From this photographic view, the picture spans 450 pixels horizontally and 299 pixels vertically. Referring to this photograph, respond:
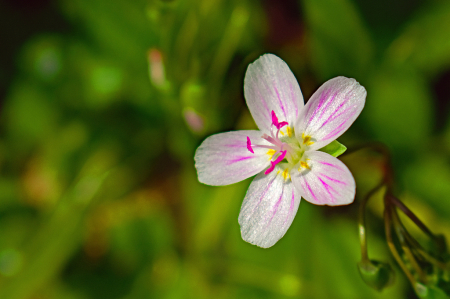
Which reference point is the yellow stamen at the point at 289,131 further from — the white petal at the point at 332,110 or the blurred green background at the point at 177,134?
the blurred green background at the point at 177,134

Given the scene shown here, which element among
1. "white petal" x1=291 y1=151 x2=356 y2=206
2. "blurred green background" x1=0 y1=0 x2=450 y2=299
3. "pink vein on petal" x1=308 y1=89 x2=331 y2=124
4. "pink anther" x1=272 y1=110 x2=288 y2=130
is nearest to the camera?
"white petal" x1=291 y1=151 x2=356 y2=206

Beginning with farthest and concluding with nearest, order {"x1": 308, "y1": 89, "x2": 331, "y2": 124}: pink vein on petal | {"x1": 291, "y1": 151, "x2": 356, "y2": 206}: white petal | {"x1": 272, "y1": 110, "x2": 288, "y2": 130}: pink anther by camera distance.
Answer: {"x1": 272, "y1": 110, "x2": 288, "y2": 130}: pink anther
{"x1": 308, "y1": 89, "x2": 331, "y2": 124}: pink vein on petal
{"x1": 291, "y1": 151, "x2": 356, "y2": 206}: white petal

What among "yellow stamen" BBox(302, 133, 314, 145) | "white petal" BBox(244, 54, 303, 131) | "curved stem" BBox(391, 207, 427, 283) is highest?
"white petal" BBox(244, 54, 303, 131)

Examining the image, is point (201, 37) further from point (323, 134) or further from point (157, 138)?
point (323, 134)

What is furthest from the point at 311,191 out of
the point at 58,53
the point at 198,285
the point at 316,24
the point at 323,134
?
the point at 58,53

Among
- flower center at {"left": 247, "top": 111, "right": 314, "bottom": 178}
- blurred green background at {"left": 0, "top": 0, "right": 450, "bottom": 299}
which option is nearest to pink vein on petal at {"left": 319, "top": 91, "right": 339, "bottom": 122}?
flower center at {"left": 247, "top": 111, "right": 314, "bottom": 178}

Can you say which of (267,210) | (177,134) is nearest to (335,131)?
(267,210)

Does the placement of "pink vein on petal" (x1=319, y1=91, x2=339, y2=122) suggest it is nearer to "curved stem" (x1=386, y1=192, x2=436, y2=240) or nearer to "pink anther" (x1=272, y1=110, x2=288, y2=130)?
"pink anther" (x1=272, y1=110, x2=288, y2=130)
